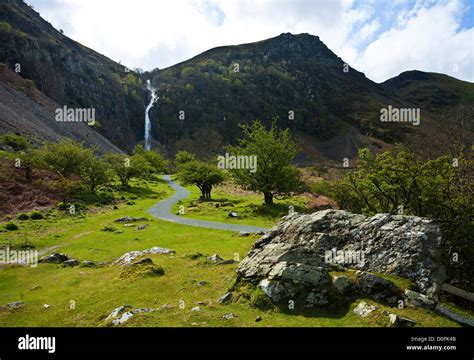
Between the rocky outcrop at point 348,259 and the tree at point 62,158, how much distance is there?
4953 centimetres

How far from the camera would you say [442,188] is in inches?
902

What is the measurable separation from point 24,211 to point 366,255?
149ft

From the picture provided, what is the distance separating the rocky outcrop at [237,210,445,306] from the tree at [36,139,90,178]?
49531 millimetres

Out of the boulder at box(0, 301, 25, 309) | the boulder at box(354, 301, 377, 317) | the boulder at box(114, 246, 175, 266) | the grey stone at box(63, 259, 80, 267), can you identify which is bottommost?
the boulder at box(0, 301, 25, 309)

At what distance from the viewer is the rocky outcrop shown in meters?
15.7

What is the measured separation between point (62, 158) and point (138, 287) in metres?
47.5

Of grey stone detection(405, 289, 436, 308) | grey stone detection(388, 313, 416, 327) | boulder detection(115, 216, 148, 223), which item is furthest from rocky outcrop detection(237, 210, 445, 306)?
boulder detection(115, 216, 148, 223)

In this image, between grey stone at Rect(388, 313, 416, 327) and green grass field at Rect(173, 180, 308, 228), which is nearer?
grey stone at Rect(388, 313, 416, 327)

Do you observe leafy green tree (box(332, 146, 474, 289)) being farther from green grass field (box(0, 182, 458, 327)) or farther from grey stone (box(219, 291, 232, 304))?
grey stone (box(219, 291, 232, 304))

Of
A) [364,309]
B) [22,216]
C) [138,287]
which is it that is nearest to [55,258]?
[138,287]

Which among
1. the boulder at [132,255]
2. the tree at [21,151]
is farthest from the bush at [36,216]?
the boulder at [132,255]

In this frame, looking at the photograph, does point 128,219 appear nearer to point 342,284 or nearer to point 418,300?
point 342,284

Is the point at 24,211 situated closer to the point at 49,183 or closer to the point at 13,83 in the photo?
the point at 49,183
